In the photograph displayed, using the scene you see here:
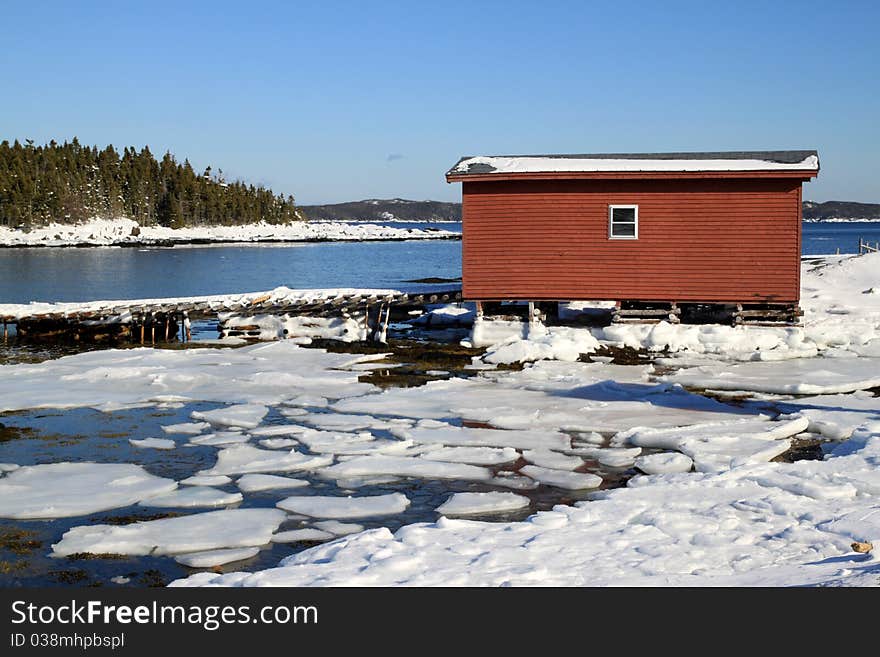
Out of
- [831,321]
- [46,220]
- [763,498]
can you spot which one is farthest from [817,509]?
[46,220]

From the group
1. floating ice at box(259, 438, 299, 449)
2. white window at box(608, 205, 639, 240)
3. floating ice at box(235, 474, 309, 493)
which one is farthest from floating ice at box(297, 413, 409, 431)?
white window at box(608, 205, 639, 240)

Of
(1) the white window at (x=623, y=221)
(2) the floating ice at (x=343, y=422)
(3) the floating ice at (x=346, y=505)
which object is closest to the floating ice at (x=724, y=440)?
(2) the floating ice at (x=343, y=422)

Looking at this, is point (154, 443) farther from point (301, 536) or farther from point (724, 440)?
point (724, 440)

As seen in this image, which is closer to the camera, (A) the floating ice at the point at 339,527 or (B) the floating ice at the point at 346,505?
(A) the floating ice at the point at 339,527

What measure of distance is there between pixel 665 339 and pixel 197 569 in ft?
48.3

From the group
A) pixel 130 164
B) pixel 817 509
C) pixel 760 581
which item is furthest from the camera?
pixel 130 164

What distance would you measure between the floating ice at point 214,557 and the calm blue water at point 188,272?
35.7m

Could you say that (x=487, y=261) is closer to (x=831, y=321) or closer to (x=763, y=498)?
(x=831, y=321)

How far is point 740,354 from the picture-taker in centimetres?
1972

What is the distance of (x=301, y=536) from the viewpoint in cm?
875

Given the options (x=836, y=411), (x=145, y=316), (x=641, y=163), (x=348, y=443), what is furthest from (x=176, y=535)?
(x=145, y=316)

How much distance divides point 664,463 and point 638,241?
1168 centimetres

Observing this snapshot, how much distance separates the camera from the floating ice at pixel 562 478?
10484mm

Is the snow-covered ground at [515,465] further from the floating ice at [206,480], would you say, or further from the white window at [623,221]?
the white window at [623,221]
